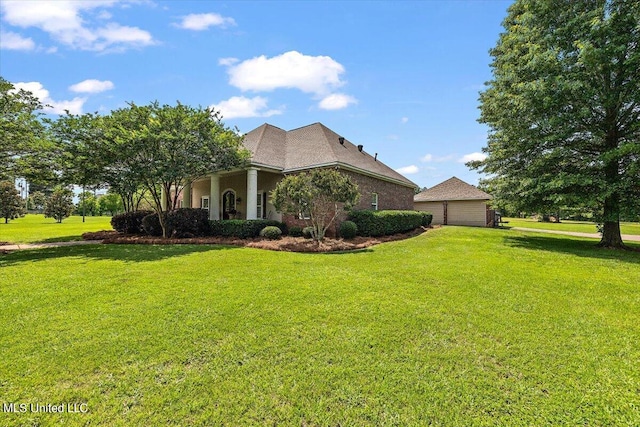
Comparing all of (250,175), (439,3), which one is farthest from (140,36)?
(439,3)

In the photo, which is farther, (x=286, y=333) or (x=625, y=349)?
(x=286, y=333)

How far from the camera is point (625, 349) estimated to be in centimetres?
378

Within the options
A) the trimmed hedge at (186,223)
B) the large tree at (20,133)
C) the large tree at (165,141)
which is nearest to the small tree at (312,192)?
the large tree at (165,141)

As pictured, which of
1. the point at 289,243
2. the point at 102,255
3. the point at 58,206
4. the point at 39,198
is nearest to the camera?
the point at 102,255

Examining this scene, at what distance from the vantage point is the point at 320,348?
372 centimetres

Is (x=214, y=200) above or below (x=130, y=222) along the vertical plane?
above

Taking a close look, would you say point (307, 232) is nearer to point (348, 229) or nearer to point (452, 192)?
point (348, 229)

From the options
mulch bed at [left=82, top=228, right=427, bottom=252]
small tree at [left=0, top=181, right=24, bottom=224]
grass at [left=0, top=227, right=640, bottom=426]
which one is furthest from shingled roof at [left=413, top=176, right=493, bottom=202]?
small tree at [left=0, top=181, right=24, bottom=224]

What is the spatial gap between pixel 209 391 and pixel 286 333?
1344 mm

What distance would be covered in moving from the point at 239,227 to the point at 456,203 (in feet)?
73.0

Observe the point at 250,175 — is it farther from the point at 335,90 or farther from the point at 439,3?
the point at 439,3

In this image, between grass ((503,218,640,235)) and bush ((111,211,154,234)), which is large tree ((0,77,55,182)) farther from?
grass ((503,218,640,235))

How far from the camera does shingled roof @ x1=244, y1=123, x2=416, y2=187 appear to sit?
15.1m

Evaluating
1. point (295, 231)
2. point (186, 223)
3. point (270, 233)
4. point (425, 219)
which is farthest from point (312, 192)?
A: point (425, 219)
